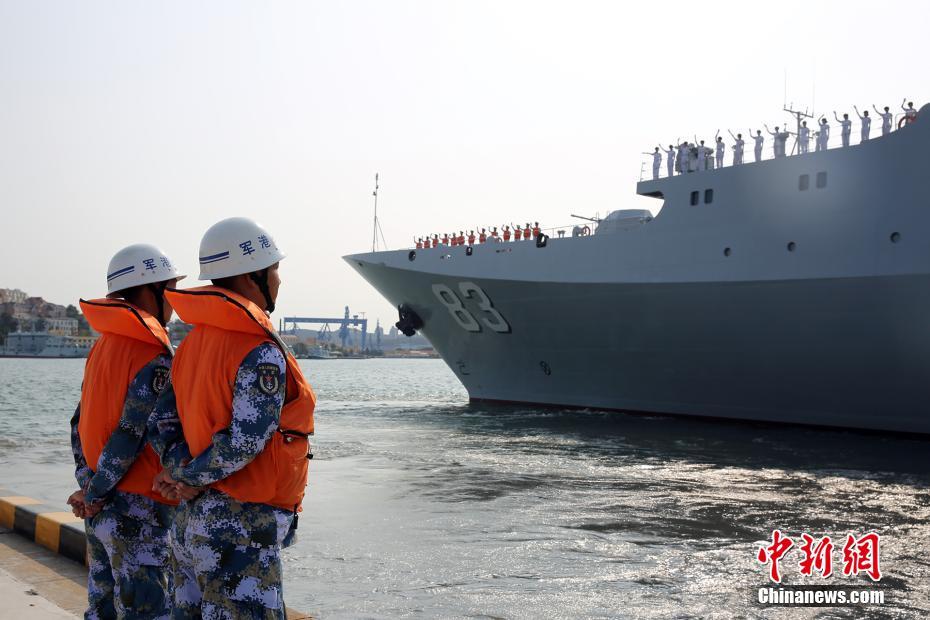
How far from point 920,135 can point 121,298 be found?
15.8 meters

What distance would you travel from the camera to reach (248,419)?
2.44 meters

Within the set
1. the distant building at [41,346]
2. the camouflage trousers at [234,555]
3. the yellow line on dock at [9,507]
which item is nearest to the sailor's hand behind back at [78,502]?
the camouflage trousers at [234,555]

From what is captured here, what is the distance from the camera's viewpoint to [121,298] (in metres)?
3.62

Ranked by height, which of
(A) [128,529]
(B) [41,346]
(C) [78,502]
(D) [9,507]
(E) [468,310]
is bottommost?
(B) [41,346]

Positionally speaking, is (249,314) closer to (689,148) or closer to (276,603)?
(276,603)

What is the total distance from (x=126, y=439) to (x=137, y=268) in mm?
773

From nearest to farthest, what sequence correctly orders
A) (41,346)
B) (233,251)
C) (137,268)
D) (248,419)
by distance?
1. (248,419)
2. (233,251)
3. (137,268)
4. (41,346)

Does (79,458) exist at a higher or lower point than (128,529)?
higher

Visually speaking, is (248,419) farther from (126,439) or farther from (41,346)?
(41,346)

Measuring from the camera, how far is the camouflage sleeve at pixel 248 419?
2443mm

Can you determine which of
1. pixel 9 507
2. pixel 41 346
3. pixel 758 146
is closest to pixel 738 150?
pixel 758 146

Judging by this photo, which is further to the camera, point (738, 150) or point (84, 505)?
point (738, 150)

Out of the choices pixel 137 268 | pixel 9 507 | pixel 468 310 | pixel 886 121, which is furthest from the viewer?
pixel 468 310

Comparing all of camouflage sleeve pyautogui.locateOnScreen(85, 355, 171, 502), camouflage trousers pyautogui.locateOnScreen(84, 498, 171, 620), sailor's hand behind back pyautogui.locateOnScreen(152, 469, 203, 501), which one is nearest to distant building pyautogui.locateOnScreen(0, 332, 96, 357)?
camouflage trousers pyautogui.locateOnScreen(84, 498, 171, 620)
